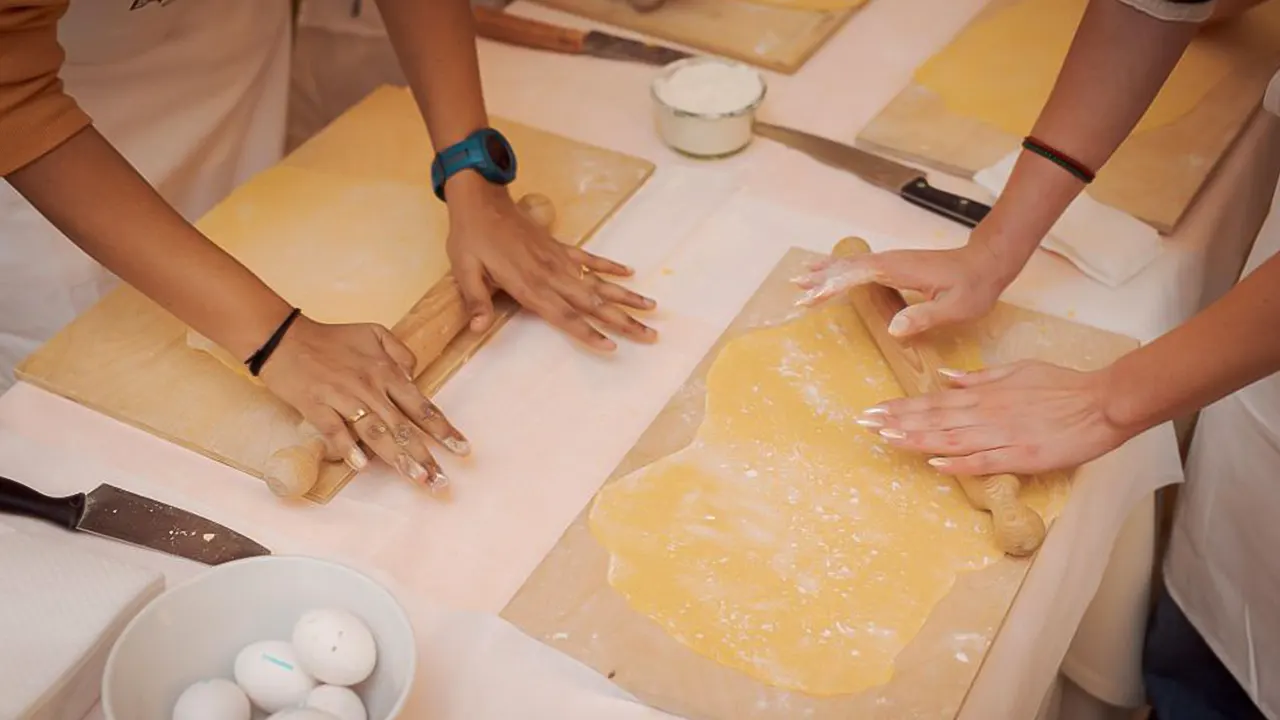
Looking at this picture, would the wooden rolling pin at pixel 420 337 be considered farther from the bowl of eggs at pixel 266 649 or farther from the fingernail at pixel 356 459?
the bowl of eggs at pixel 266 649

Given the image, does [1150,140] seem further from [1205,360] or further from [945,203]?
[1205,360]

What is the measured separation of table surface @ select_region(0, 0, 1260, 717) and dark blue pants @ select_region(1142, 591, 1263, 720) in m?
0.27

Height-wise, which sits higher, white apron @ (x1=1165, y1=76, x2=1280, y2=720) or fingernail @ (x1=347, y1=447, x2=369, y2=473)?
fingernail @ (x1=347, y1=447, x2=369, y2=473)

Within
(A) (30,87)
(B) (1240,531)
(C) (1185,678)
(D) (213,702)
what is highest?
(A) (30,87)

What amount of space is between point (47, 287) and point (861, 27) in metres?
1.14

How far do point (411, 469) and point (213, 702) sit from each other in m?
0.28

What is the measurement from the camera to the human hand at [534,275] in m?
1.13

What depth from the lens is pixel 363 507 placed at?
0.97 m

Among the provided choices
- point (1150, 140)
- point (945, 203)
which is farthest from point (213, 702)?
point (1150, 140)

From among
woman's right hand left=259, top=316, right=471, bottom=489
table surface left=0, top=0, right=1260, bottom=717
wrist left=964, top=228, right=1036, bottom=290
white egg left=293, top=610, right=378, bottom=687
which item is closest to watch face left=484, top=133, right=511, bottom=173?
table surface left=0, top=0, right=1260, bottom=717

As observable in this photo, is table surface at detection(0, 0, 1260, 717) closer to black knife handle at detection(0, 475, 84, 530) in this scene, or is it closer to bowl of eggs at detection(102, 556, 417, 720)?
black knife handle at detection(0, 475, 84, 530)

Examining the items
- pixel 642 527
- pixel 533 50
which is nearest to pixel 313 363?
pixel 642 527

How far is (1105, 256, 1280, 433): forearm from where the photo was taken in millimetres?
863

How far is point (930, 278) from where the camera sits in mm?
1099
